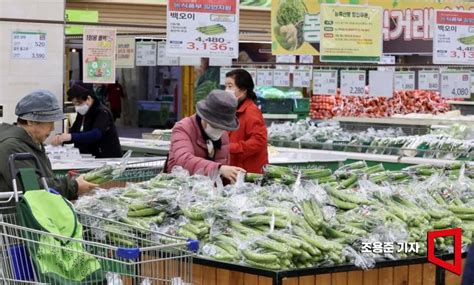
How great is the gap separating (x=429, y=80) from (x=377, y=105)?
388cm

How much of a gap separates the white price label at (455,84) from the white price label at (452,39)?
628mm

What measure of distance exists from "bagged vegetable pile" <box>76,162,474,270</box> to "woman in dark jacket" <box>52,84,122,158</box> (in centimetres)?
464

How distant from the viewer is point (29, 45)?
1087cm

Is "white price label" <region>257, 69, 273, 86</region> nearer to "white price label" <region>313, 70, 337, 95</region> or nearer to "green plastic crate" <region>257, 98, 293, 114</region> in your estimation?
"white price label" <region>313, 70, 337, 95</region>

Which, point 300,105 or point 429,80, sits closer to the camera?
point 429,80

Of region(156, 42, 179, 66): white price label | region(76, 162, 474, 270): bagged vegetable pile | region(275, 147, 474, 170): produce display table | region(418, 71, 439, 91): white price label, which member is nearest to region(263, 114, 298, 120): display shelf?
region(156, 42, 179, 66): white price label

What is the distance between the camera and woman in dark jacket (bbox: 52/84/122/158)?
11.7 m

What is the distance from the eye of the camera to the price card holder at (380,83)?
525 inches

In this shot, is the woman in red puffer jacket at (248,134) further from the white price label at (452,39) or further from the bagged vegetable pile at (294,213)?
the white price label at (452,39)

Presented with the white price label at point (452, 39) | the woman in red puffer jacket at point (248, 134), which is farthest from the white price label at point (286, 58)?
the woman in red puffer jacket at point (248, 134)

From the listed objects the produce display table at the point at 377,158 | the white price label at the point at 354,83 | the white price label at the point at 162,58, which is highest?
the white price label at the point at 162,58

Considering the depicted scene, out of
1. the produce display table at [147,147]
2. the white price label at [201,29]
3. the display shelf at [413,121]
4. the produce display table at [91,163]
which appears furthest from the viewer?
the display shelf at [413,121]

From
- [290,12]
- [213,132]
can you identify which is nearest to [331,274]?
[213,132]

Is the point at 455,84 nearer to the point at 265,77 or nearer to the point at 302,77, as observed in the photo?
the point at 302,77
